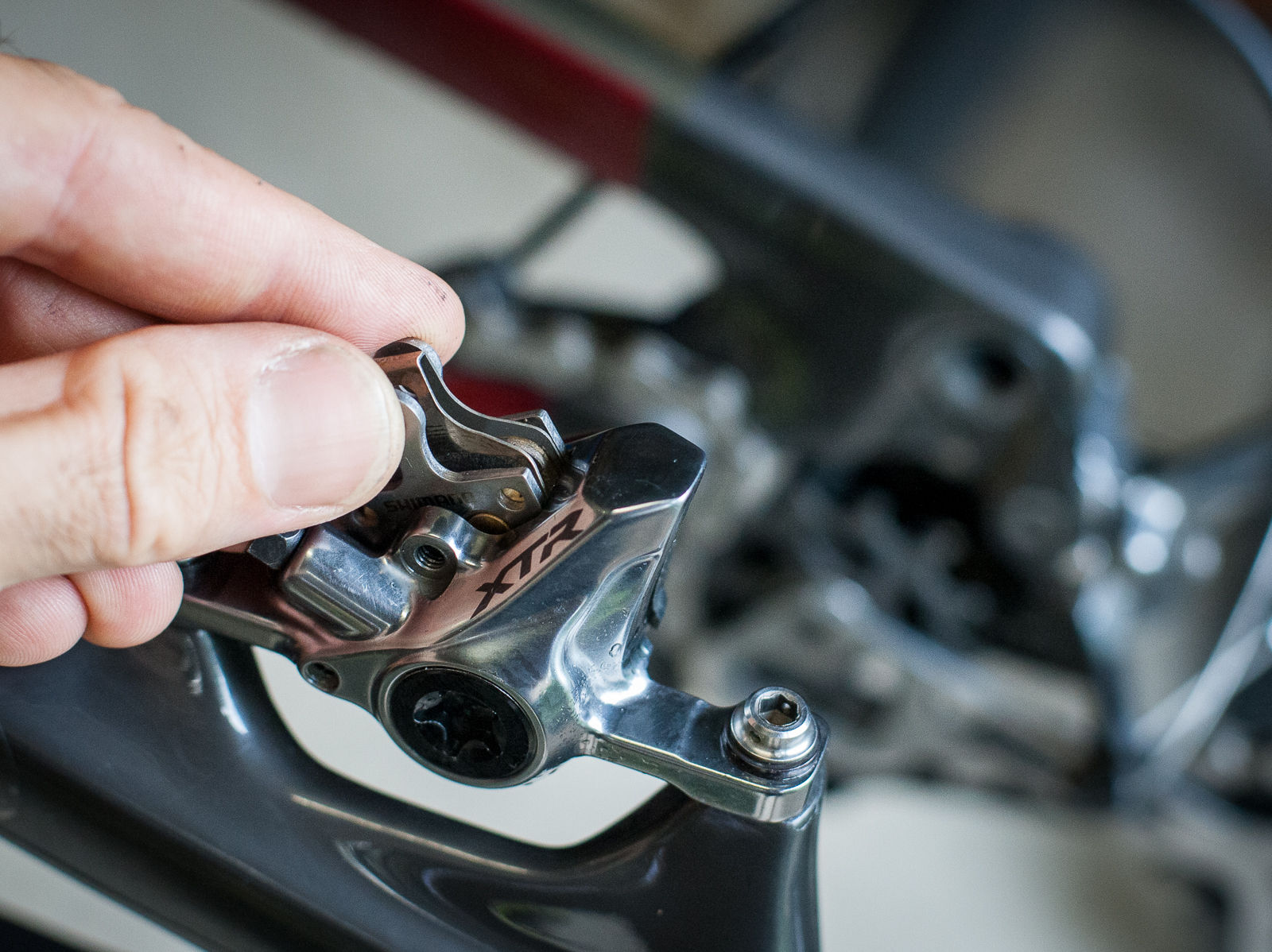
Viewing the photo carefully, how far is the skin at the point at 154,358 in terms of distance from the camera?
10.7 inches

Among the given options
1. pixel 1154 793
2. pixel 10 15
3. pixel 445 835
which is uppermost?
pixel 10 15

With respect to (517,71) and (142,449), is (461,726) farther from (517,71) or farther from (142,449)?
(517,71)

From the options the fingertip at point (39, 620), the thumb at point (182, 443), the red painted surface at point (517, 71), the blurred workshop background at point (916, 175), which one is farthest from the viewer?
the red painted surface at point (517, 71)

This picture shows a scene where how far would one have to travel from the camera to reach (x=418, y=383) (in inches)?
11.9

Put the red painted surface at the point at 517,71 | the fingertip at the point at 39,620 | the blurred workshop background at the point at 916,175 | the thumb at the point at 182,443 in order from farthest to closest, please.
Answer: the red painted surface at the point at 517,71
the blurred workshop background at the point at 916,175
the fingertip at the point at 39,620
the thumb at the point at 182,443

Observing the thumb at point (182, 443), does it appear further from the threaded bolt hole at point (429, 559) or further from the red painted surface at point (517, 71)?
the red painted surface at point (517, 71)

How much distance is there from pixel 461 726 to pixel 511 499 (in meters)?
0.07

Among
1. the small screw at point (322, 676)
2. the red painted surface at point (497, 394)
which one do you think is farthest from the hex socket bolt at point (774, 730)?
the red painted surface at point (497, 394)

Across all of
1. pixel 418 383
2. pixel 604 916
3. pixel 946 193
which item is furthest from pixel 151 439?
pixel 946 193

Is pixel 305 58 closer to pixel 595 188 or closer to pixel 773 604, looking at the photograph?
pixel 595 188

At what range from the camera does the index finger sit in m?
0.34

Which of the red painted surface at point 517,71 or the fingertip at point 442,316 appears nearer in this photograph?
the fingertip at point 442,316

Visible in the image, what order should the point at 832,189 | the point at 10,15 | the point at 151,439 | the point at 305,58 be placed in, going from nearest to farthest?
the point at 151,439 → the point at 10,15 → the point at 832,189 → the point at 305,58

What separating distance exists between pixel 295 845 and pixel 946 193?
585 mm
